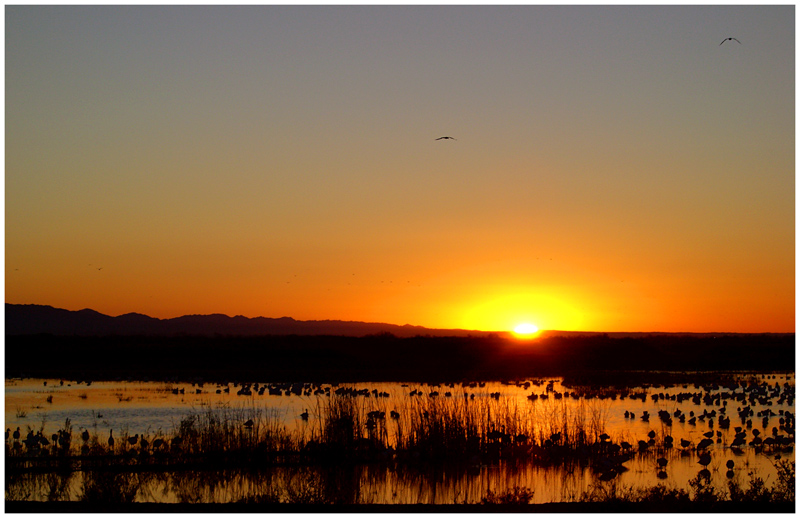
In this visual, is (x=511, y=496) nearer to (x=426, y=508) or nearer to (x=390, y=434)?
(x=426, y=508)

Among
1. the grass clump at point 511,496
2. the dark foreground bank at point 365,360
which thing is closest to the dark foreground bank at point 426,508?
the grass clump at point 511,496

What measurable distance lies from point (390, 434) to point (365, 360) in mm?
38741

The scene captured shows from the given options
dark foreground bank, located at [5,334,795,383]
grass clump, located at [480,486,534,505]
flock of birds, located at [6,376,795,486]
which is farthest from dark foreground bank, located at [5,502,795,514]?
dark foreground bank, located at [5,334,795,383]

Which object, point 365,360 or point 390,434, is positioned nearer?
point 390,434

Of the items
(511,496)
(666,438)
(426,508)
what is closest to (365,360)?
(666,438)

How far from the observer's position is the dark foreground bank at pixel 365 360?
4478 cm

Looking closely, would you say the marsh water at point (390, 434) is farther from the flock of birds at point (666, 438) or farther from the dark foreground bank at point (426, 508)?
the dark foreground bank at point (426, 508)

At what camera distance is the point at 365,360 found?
58062 millimetres

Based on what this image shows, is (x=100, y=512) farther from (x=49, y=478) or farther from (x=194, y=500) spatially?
(x=49, y=478)

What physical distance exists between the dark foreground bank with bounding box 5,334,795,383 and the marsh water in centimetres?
1034

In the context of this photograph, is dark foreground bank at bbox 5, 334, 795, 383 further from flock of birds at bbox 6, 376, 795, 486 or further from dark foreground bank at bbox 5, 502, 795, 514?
dark foreground bank at bbox 5, 502, 795, 514

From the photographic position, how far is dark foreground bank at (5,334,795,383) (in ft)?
147

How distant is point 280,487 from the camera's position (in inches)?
561

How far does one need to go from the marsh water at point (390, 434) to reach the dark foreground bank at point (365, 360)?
10340 mm
